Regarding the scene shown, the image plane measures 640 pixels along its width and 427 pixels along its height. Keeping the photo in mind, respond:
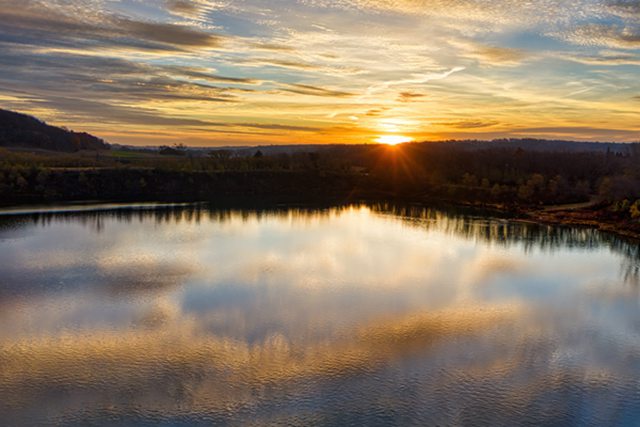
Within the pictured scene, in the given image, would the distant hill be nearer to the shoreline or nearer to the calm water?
the shoreline

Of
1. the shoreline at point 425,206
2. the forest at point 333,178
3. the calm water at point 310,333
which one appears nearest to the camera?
the calm water at point 310,333

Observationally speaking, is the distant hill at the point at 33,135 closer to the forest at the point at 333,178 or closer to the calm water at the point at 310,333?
the forest at the point at 333,178

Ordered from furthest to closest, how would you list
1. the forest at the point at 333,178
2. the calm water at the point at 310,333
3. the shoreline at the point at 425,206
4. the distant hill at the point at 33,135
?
the distant hill at the point at 33,135
the forest at the point at 333,178
the shoreline at the point at 425,206
the calm water at the point at 310,333

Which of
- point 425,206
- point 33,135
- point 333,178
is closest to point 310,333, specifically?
point 425,206

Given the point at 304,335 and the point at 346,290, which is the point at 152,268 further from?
the point at 304,335

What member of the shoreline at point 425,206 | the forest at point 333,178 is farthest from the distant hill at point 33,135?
the shoreline at point 425,206

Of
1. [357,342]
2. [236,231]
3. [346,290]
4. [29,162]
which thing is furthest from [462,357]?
[29,162]
